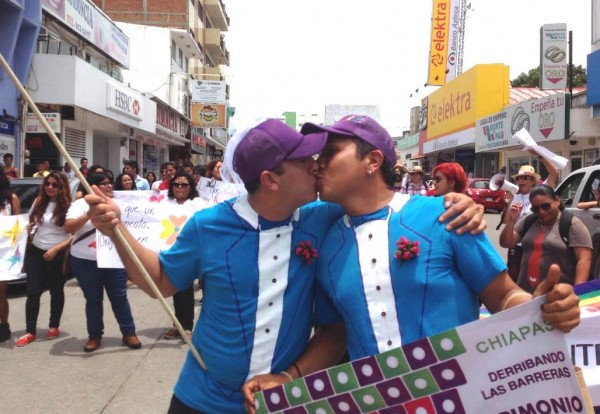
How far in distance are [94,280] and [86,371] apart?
3.25 ft

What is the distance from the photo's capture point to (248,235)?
2029 mm

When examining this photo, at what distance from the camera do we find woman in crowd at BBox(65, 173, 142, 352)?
578 cm

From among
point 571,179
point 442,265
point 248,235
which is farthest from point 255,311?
point 571,179

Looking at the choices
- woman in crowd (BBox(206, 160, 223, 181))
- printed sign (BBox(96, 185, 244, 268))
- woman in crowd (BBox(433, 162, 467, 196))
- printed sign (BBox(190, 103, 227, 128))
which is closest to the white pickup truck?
woman in crowd (BBox(433, 162, 467, 196))

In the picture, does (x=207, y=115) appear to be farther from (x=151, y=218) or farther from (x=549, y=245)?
(x=549, y=245)

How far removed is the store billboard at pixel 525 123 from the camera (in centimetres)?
2156

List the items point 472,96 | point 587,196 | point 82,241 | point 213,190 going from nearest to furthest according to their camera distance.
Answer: point 82,241
point 587,196
point 213,190
point 472,96

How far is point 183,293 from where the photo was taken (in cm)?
621

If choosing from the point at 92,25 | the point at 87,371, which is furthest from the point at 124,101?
the point at 87,371

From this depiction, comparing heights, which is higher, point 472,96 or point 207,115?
point 472,96

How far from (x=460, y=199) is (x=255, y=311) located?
78cm

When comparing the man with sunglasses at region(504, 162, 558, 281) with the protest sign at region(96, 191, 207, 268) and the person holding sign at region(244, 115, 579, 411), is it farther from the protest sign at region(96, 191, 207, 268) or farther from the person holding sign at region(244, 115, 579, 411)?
the person holding sign at region(244, 115, 579, 411)

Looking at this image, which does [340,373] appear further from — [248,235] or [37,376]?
[37,376]

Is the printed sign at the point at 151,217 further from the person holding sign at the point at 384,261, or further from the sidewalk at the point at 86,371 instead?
the person holding sign at the point at 384,261
